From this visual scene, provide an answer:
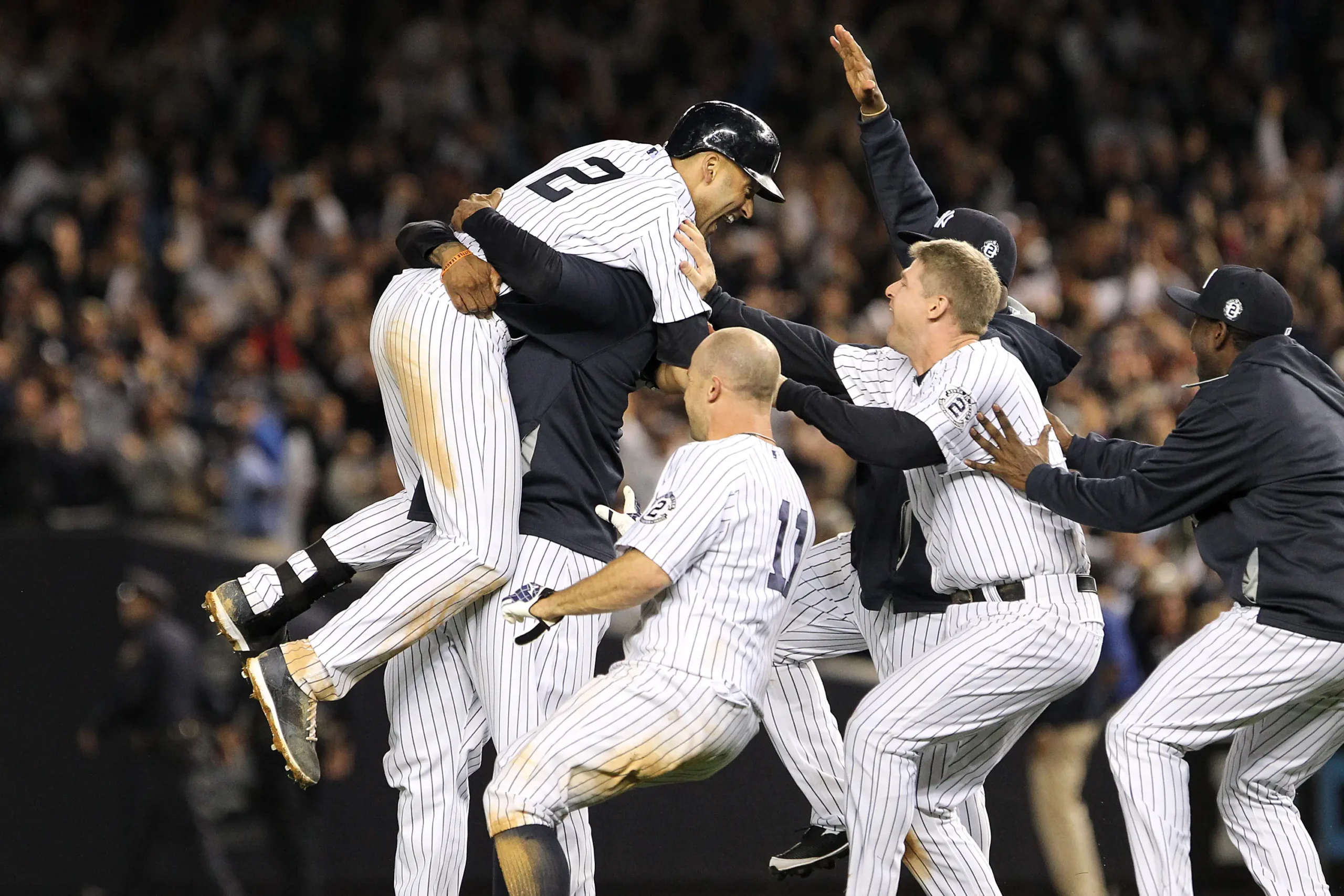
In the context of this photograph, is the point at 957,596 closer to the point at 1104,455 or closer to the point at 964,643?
the point at 964,643

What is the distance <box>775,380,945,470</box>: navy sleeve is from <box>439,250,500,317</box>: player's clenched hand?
924 mm

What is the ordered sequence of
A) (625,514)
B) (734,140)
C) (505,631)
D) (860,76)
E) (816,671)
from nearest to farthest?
(625,514)
(505,631)
(734,140)
(816,671)
(860,76)

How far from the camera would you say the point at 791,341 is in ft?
18.2

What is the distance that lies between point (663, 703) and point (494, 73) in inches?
415

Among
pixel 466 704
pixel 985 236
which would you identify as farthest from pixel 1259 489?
pixel 466 704

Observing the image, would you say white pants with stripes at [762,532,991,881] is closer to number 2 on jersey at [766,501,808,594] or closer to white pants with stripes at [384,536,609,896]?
white pants with stripes at [384,536,609,896]

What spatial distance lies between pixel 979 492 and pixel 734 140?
1.32 metres

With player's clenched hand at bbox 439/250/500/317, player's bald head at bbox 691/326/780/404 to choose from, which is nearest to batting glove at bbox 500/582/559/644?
player's bald head at bbox 691/326/780/404

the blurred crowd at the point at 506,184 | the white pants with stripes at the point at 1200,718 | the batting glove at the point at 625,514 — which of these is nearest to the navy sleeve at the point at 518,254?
the batting glove at the point at 625,514

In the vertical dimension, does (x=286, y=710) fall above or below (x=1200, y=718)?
above

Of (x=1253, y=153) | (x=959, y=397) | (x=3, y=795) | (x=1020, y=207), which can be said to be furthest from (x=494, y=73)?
(x=959, y=397)

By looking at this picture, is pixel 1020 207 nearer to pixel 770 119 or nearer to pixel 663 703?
pixel 770 119

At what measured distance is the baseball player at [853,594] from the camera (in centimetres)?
539

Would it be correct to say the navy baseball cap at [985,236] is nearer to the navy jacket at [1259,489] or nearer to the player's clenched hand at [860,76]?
the player's clenched hand at [860,76]
